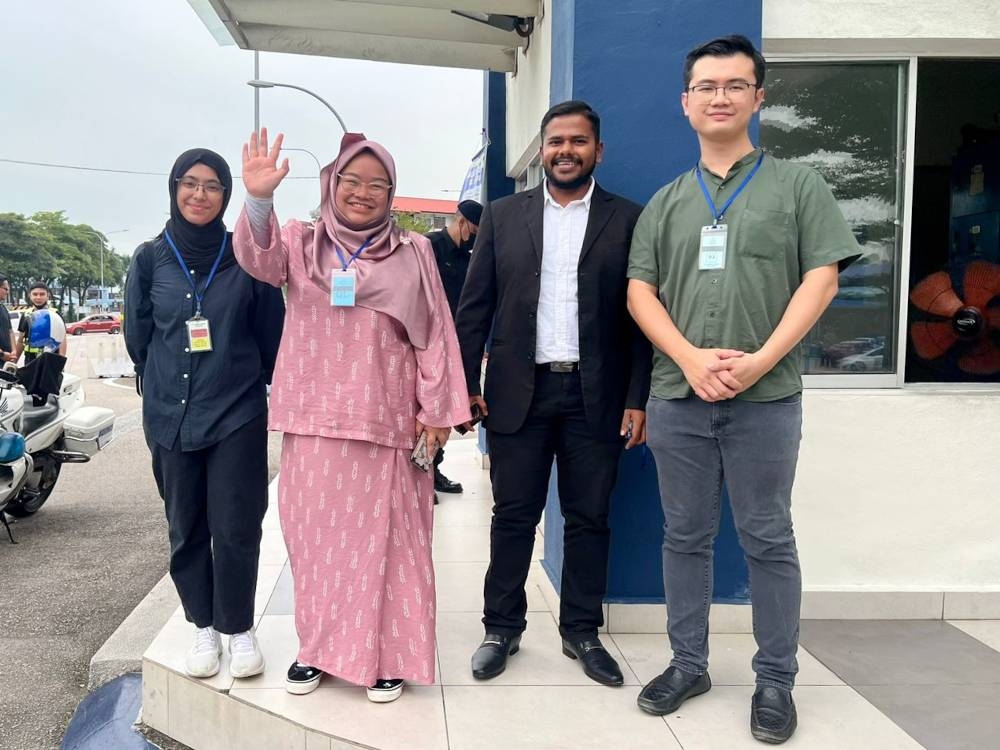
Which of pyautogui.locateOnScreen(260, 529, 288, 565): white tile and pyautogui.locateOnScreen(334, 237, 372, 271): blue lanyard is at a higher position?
pyautogui.locateOnScreen(334, 237, 372, 271): blue lanyard

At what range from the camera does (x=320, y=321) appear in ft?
8.54

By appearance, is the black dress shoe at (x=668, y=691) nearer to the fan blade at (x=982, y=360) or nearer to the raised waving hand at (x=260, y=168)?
the raised waving hand at (x=260, y=168)

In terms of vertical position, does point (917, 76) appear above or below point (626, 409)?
above

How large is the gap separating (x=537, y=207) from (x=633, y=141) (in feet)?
1.86

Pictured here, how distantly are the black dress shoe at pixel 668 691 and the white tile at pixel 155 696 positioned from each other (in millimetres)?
1644

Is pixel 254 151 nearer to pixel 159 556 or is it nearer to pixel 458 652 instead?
pixel 458 652

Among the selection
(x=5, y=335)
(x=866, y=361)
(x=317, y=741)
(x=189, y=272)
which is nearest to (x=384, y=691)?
(x=317, y=741)

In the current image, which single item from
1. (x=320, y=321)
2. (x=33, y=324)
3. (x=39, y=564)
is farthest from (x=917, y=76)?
(x=33, y=324)

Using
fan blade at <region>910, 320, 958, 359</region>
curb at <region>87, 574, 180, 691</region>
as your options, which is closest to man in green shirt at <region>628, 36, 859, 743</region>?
fan blade at <region>910, 320, 958, 359</region>

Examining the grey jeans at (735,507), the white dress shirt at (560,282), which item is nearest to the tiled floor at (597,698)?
the grey jeans at (735,507)

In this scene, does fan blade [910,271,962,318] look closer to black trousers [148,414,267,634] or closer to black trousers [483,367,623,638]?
black trousers [483,367,623,638]

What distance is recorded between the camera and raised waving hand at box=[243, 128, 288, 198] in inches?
96.0

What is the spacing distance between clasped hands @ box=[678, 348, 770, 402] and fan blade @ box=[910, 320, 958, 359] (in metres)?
1.70

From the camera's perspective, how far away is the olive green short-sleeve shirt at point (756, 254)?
241 cm
